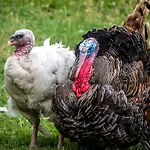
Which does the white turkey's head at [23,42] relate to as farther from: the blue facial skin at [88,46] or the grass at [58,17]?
the grass at [58,17]

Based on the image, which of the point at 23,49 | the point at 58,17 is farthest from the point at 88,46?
the point at 58,17

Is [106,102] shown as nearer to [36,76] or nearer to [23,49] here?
[36,76]

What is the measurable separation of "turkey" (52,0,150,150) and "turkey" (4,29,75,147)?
0.56 feet

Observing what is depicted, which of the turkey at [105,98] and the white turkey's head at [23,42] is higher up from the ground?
the white turkey's head at [23,42]

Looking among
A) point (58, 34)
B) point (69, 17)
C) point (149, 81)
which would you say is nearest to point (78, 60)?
point (149, 81)

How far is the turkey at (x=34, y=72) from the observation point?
6148 millimetres

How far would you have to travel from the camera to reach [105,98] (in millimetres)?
5805

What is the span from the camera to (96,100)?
5.80 m

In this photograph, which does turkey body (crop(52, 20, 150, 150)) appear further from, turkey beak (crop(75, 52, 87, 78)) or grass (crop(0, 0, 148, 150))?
grass (crop(0, 0, 148, 150))

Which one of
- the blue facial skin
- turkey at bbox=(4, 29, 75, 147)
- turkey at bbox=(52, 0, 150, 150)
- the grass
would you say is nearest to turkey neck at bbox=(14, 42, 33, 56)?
turkey at bbox=(4, 29, 75, 147)

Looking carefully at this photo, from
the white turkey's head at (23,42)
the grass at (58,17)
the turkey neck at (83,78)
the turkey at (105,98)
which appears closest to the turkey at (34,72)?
the white turkey's head at (23,42)

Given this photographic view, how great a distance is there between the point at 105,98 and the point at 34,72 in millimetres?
786

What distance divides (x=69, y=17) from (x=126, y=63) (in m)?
5.67

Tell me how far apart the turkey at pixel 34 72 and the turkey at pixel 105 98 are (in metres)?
0.17
